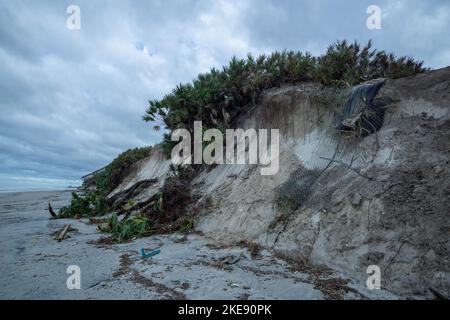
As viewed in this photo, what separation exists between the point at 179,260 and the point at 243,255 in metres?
1.13

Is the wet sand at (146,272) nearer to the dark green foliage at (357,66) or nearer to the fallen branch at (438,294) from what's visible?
the fallen branch at (438,294)

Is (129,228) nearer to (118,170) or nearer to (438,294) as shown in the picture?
(438,294)

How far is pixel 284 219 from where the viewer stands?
471cm

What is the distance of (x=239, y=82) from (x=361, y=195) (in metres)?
5.39

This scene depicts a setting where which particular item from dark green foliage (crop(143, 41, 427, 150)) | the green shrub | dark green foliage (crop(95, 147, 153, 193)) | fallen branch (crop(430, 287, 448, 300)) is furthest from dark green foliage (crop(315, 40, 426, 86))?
dark green foliage (crop(95, 147, 153, 193))

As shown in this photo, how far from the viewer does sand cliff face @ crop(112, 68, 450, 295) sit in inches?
128

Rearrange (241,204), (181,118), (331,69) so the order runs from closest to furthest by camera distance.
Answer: (241,204)
(331,69)
(181,118)

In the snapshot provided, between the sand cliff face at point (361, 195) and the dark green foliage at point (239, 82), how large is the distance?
0.74 m

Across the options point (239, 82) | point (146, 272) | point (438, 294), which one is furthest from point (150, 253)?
point (239, 82)

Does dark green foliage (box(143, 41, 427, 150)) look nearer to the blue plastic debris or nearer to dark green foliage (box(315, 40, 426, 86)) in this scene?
dark green foliage (box(315, 40, 426, 86))

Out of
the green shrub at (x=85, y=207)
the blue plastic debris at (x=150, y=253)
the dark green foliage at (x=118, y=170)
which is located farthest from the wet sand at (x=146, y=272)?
the dark green foliage at (x=118, y=170)

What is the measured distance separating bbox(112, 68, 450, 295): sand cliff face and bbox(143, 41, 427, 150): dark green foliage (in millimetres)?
744
